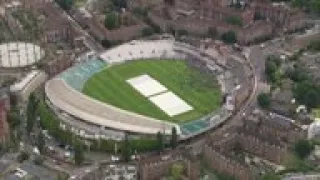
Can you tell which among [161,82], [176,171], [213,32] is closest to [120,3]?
[213,32]

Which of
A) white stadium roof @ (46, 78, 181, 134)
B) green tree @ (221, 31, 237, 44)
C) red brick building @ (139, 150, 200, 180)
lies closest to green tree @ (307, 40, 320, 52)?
green tree @ (221, 31, 237, 44)

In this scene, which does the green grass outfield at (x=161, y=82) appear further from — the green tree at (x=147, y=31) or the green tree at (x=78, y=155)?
the green tree at (x=78, y=155)

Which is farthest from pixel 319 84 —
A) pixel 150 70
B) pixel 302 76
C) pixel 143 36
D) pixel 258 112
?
pixel 143 36

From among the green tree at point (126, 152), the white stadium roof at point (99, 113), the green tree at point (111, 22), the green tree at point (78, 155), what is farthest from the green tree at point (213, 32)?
the green tree at point (78, 155)

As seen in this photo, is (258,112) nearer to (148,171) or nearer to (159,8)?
(148,171)

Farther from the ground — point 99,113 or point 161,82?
point 99,113

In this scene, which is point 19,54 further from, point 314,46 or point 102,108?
point 314,46
